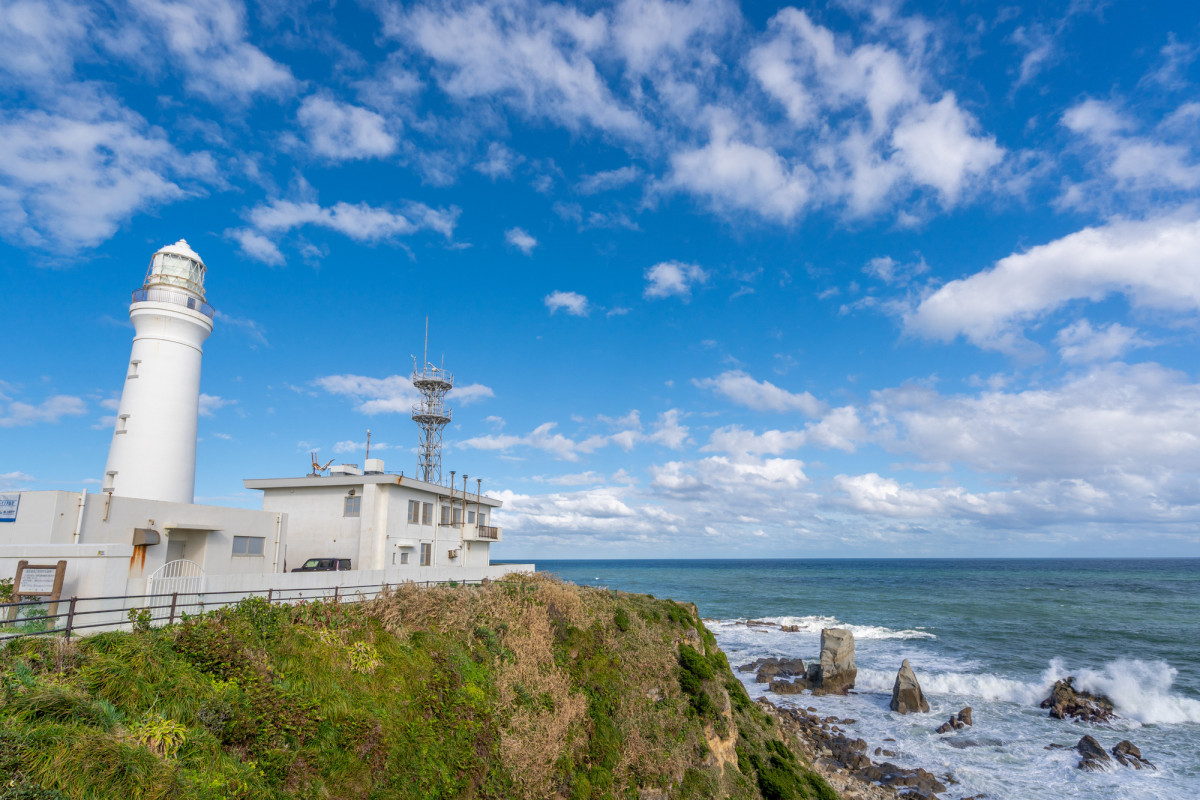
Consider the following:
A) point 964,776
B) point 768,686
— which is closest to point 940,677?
point 768,686

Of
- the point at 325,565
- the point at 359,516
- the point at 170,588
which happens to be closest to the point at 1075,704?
the point at 359,516

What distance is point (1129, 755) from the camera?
2459 cm

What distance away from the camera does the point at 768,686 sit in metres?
36.5

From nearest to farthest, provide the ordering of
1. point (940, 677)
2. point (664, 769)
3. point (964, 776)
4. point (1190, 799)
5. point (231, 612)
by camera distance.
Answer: point (231, 612) → point (664, 769) → point (1190, 799) → point (964, 776) → point (940, 677)

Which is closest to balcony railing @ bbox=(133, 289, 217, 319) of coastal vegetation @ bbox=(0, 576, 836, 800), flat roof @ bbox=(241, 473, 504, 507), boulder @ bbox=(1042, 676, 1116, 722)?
flat roof @ bbox=(241, 473, 504, 507)

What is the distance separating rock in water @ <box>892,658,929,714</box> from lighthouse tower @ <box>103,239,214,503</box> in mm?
35066

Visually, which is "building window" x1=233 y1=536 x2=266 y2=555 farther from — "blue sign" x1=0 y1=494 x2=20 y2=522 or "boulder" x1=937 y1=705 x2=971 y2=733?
"boulder" x1=937 y1=705 x2=971 y2=733

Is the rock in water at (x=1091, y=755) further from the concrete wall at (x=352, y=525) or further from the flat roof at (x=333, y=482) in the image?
the flat roof at (x=333, y=482)

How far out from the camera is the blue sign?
707 inches

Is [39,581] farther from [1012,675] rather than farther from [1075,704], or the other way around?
[1012,675]

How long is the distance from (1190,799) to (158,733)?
31417mm

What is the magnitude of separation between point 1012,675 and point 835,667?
11.3 m

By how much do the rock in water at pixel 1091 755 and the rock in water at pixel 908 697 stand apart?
21.7 feet

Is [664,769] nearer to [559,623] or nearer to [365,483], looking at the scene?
[559,623]
